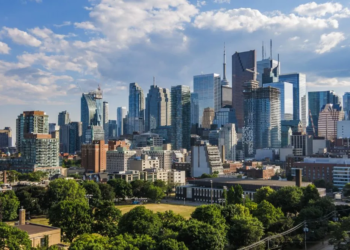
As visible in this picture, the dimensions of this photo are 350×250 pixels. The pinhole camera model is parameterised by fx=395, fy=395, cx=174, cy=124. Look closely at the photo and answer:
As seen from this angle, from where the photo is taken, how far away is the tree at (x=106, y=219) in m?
51.2

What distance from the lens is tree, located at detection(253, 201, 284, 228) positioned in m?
53.2

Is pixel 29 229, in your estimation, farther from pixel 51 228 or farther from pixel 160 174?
pixel 160 174

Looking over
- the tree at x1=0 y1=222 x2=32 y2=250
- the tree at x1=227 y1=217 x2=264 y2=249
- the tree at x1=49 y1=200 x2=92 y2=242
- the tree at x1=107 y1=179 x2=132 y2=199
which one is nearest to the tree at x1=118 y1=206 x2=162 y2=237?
the tree at x1=49 y1=200 x2=92 y2=242

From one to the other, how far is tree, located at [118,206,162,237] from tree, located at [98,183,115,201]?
4111 centimetres

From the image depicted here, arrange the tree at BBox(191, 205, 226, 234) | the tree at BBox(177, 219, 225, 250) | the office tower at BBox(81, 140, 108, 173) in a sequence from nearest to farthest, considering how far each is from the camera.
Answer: the tree at BBox(177, 219, 225, 250) < the tree at BBox(191, 205, 226, 234) < the office tower at BBox(81, 140, 108, 173)

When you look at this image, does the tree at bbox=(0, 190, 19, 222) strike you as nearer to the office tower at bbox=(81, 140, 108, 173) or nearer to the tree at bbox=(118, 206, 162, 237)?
the tree at bbox=(118, 206, 162, 237)

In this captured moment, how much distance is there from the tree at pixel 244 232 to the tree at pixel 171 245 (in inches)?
446

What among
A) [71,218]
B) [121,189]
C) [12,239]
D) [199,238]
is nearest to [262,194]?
[121,189]

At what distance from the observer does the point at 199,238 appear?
131ft

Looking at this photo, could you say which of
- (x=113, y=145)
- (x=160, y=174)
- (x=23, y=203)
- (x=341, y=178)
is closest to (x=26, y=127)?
(x=113, y=145)

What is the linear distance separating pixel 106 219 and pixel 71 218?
459 cm

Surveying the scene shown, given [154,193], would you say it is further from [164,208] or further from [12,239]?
[12,239]

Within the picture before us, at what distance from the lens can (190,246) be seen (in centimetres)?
3988

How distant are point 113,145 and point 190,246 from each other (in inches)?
6340
